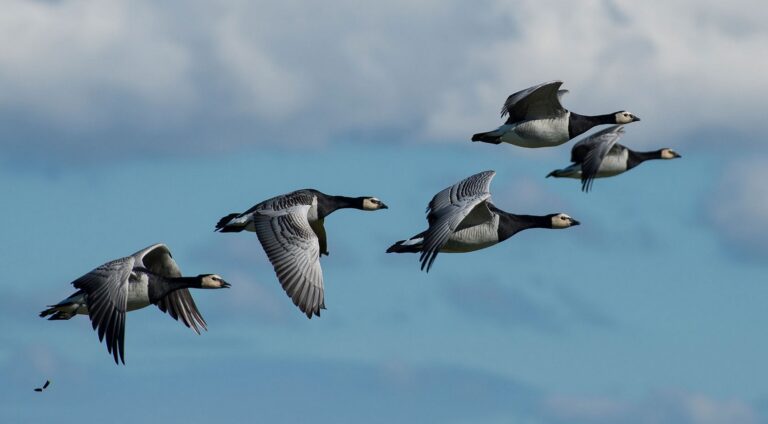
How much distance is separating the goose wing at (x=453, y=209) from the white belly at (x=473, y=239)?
17 cm

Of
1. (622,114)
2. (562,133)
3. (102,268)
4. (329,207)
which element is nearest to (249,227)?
(329,207)

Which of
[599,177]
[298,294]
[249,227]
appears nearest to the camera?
[298,294]

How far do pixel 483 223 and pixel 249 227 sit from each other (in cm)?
461

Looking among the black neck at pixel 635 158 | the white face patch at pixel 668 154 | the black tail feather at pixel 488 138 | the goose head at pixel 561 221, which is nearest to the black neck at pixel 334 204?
the black tail feather at pixel 488 138

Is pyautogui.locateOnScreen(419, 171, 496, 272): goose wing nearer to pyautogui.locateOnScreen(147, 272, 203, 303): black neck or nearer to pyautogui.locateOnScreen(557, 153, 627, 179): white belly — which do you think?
pyautogui.locateOnScreen(557, 153, 627, 179): white belly

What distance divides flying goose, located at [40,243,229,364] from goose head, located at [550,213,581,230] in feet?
21.2

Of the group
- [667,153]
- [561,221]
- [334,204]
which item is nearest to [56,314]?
[334,204]

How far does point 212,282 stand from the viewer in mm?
27484

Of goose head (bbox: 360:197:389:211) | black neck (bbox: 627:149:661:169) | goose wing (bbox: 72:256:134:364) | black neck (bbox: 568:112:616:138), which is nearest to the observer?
goose wing (bbox: 72:256:134:364)

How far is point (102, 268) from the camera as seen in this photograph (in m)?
25.3

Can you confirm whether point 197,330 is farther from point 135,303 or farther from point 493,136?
point 493,136

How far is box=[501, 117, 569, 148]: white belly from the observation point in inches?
1118

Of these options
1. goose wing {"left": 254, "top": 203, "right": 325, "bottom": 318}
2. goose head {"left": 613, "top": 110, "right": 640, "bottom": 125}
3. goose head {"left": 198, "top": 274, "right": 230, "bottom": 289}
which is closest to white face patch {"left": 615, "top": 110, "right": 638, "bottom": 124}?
goose head {"left": 613, "top": 110, "right": 640, "bottom": 125}

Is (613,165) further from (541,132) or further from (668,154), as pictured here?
(541,132)
